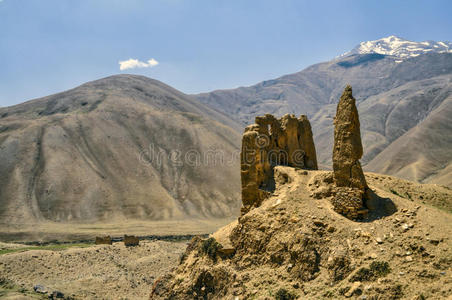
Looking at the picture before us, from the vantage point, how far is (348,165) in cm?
1455

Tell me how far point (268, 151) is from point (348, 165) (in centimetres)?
737

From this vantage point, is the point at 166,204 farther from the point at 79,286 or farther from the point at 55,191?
the point at 79,286

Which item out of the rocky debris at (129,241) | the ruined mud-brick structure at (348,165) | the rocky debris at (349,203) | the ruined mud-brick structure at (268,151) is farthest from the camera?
the rocky debris at (129,241)

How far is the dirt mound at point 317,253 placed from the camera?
10.8 m

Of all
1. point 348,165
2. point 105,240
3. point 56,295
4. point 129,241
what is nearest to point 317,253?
point 348,165

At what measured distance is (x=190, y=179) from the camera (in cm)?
8894

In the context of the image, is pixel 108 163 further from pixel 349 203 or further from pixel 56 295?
pixel 349 203

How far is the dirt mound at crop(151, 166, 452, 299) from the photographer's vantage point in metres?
10.8

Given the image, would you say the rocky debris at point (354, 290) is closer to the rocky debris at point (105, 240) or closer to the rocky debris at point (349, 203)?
the rocky debris at point (349, 203)

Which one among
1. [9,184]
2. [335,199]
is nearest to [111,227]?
[9,184]

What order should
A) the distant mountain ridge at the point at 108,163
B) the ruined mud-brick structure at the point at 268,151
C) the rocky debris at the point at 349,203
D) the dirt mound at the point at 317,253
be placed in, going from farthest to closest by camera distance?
1. the distant mountain ridge at the point at 108,163
2. the ruined mud-brick structure at the point at 268,151
3. the rocky debris at the point at 349,203
4. the dirt mound at the point at 317,253

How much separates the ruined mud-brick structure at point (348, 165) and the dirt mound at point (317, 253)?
0.50 metres

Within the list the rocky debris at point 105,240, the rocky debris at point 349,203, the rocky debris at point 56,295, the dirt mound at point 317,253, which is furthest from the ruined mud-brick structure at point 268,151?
the rocky debris at point 105,240

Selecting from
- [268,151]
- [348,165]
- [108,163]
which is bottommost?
[348,165]
